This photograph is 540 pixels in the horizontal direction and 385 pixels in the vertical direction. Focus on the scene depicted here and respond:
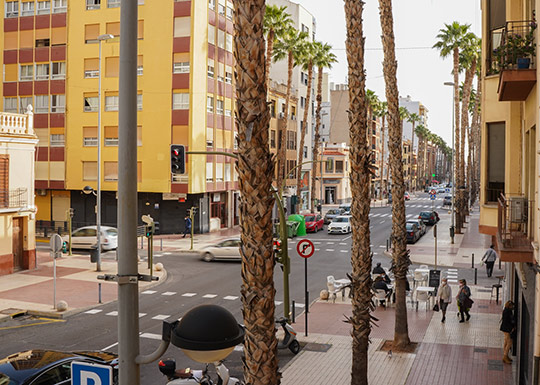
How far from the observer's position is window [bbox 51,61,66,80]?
157 feet

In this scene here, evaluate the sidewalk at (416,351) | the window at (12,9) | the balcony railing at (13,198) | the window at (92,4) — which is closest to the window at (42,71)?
the window at (12,9)

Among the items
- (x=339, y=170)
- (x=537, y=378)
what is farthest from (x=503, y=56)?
(x=339, y=170)

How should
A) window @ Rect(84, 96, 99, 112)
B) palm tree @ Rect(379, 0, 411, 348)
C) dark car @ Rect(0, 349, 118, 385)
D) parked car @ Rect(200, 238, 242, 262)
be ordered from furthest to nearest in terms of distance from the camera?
1. window @ Rect(84, 96, 99, 112)
2. parked car @ Rect(200, 238, 242, 262)
3. palm tree @ Rect(379, 0, 411, 348)
4. dark car @ Rect(0, 349, 118, 385)

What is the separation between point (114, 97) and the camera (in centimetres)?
4650

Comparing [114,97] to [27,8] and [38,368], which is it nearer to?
[27,8]

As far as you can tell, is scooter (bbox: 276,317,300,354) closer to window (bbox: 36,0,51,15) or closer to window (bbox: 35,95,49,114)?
window (bbox: 35,95,49,114)

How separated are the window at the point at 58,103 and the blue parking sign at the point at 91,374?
152 ft

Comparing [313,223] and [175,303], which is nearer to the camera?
[175,303]

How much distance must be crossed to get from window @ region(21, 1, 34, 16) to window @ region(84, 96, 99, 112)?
8893 millimetres

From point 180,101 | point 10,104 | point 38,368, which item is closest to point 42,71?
point 10,104

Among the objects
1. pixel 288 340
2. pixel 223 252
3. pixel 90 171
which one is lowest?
pixel 288 340

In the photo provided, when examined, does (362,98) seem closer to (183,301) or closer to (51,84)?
(183,301)

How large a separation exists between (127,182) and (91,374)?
5.39ft

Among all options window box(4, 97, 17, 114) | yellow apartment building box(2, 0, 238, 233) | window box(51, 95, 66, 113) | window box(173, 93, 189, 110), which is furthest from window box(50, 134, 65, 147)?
window box(173, 93, 189, 110)
